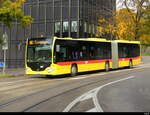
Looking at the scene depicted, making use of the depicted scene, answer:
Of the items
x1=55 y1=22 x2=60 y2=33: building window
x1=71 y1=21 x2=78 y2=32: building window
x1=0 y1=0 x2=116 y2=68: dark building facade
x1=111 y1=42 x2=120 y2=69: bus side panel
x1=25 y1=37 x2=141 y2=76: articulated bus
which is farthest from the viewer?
x1=55 y1=22 x2=60 y2=33: building window

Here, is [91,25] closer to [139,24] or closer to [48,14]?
[48,14]

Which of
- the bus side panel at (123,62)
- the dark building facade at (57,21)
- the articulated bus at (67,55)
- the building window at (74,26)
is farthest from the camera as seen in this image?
the dark building facade at (57,21)

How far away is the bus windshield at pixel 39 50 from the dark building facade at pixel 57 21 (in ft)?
63.4

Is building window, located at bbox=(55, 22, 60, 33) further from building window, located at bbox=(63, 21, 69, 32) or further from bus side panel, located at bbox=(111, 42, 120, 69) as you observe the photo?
bus side panel, located at bbox=(111, 42, 120, 69)

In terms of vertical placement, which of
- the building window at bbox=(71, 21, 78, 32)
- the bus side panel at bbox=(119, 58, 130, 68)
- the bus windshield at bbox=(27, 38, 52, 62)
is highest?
the building window at bbox=(71, 21, 78, 32)

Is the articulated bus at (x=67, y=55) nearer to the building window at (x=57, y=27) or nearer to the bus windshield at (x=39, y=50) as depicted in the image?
the bus windshield at (x=39, y=50)

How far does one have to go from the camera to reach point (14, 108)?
8.46 meters

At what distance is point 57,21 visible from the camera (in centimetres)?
4034

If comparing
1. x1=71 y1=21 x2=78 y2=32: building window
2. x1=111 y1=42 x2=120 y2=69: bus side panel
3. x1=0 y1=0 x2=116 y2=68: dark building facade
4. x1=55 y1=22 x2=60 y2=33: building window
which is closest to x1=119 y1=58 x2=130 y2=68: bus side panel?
x1=111 y1=42 x2=120 y2=69: bus side panel

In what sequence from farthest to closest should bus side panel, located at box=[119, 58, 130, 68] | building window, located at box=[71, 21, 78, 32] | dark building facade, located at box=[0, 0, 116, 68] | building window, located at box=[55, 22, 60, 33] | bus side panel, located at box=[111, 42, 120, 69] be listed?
building window, located at box=[55, 22, 60, 33]
dark building facade, located at box=[0, 0, 116, 68]
building window, located at box=[71, 21, 78, 32]
bus side panel, located at box=[119, 58, 130, 68]
bus side panel, located at box=[111, 42, 120, 69]

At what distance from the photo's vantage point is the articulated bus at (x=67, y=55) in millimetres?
18703

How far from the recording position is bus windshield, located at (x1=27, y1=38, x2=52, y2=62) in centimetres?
1878

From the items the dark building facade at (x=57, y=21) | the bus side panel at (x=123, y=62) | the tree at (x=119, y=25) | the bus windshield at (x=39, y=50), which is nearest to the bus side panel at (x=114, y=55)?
the bus side panel at (x=123, y=62)

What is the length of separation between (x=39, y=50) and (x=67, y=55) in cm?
207
